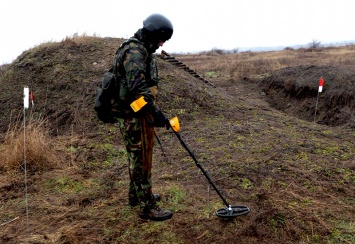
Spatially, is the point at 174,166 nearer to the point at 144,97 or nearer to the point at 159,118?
the point at 159,118

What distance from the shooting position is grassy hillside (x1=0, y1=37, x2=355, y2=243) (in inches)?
135

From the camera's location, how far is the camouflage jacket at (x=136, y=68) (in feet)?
10.1

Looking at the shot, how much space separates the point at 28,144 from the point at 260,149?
389 cm

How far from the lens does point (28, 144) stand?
202 inches

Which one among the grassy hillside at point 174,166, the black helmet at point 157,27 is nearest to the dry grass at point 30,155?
the grassy hillside at point 174,166

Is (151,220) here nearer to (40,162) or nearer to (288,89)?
(40,162)

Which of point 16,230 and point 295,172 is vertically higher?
point 295,172

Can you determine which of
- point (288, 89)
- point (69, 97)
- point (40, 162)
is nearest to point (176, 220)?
point (40, 162)

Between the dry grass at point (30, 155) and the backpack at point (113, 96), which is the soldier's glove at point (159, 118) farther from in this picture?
the dry grass at point (30, 155)

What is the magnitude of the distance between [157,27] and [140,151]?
1.27m

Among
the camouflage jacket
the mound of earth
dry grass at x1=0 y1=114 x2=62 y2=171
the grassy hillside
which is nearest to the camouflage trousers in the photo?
the camouflage jacket

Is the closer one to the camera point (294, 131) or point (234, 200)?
point (234, 200)

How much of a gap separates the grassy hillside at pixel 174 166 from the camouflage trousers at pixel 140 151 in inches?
14.3

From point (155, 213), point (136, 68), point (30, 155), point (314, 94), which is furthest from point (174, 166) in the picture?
point (314, 94)
